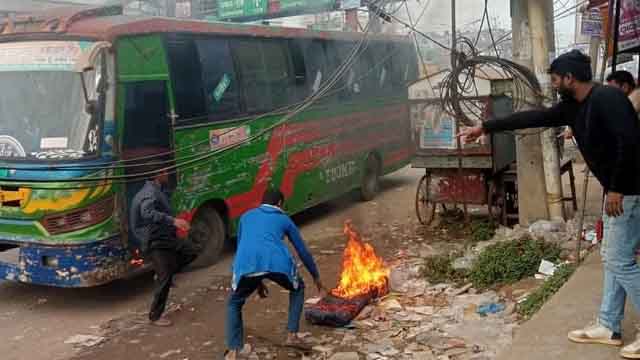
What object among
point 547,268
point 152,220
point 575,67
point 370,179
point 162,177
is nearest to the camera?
point 575,67

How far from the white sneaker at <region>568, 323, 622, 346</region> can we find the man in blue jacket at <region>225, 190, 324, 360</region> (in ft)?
6.69

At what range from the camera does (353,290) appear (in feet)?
20.3

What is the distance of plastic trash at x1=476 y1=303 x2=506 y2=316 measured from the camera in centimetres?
551

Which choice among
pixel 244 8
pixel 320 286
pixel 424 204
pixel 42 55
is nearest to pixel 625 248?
pixel 320 286

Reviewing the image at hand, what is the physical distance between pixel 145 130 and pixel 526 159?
4623 mm

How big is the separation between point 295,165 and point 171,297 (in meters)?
3.39

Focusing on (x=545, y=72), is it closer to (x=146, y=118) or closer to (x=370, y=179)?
(x=146, y=118)

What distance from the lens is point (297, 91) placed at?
9.66m

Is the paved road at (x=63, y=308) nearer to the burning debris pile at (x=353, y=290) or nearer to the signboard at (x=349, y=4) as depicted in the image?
the burning debris pile at (x=353, y=290)

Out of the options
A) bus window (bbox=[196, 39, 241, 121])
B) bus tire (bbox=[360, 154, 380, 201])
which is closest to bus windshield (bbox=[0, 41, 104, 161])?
bus window (bbox=[196, 39, 241, 121])

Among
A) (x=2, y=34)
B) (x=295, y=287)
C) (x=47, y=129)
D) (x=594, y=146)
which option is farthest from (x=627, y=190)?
(x=2, y=34)

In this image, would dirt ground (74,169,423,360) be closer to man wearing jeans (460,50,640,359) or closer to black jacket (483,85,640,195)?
man wearing jeans (460,50,640,359)

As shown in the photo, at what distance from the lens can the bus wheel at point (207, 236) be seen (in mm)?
7719

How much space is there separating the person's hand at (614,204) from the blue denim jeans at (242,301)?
234 centimetres
